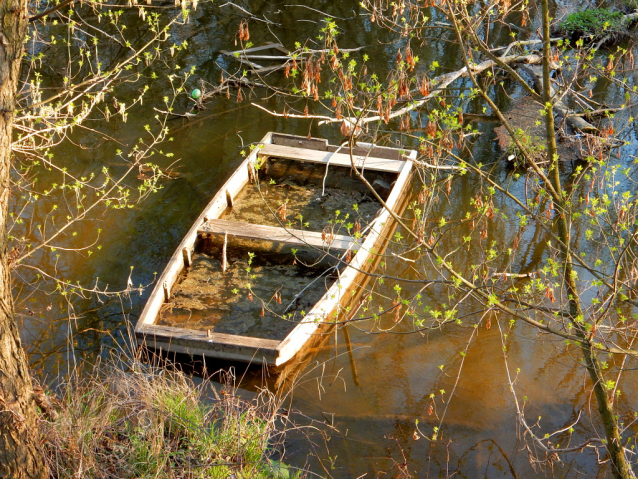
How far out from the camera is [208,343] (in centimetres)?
584

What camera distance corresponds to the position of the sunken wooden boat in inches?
231

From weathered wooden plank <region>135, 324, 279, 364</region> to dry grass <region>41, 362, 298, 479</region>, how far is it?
99 centimetres

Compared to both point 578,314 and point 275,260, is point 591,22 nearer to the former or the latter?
point 275,260

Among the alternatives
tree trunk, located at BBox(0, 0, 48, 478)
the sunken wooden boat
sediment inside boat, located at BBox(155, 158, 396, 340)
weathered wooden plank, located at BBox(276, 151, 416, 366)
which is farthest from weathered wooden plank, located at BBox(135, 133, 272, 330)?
tree trunk, located at BBox(0, 0, 48, 478)

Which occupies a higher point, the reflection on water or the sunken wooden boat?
the sunken wooden boat

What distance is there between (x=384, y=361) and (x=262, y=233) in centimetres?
196

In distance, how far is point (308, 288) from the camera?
6980 millimetres

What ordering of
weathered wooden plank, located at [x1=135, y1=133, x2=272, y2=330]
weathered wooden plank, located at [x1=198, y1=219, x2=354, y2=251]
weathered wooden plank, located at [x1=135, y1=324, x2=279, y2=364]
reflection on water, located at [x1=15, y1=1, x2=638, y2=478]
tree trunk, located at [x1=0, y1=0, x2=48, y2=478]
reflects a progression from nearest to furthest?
tree trunk, located at [x1=0, y1=0, x2=48, y2=478]
reflection on water, located at [x1=15, y1=1, x2=638, y2=478]
weathered wooden plank, located at [x1=135, y1=324, x2=279, y2=364]
weathered wooden plank, located at [x1=135, y1=133, x2=272, y2=330]
weathered wooden plank, located at [x1=198, y1=219, x2=354, y2=251]

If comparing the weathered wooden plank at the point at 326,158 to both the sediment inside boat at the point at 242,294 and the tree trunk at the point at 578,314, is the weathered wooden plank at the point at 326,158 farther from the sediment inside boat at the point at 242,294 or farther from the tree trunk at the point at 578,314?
the tree trunk at the point at 578,314

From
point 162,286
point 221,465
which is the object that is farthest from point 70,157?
point 221,465

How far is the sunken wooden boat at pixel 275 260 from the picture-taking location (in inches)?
231

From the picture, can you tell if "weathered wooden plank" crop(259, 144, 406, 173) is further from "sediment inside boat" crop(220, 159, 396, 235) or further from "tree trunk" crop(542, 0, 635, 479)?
"tree trunk" crop(542, 0, 635, 479)

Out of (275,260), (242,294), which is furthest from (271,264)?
(242,294)

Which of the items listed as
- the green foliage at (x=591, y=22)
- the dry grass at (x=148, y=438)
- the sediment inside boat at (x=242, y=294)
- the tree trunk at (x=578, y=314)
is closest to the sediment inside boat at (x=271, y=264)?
the sediment inside boat at (x=242, y=294)
